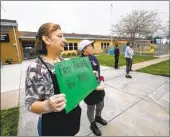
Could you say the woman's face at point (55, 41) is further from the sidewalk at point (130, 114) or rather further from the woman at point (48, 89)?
the sidewalk at point (130, 114)

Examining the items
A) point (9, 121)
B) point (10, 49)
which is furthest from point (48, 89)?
point (10, 49)

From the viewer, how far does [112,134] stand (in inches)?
97.2

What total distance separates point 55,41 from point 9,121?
8.92ft

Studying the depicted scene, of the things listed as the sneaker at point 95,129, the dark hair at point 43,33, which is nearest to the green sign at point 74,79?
the dark hair at point 43,33

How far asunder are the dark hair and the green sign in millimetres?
296

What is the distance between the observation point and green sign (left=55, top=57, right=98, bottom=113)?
1.02 metres

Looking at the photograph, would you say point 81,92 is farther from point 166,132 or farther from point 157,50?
point 157,50

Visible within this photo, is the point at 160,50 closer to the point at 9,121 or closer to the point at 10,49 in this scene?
the point at 10,49

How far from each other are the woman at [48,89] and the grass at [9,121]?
5.69 ft

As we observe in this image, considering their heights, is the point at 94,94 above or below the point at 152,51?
above

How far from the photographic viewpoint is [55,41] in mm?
1178

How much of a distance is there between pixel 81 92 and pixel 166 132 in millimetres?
2276

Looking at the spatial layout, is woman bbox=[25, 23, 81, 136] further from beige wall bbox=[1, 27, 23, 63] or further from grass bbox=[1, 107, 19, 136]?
beige wall bbox=[1, 27, 23, 63]

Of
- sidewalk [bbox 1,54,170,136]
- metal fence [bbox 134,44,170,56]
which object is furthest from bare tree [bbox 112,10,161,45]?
sidewalk [bbox 1,54,170,136]
